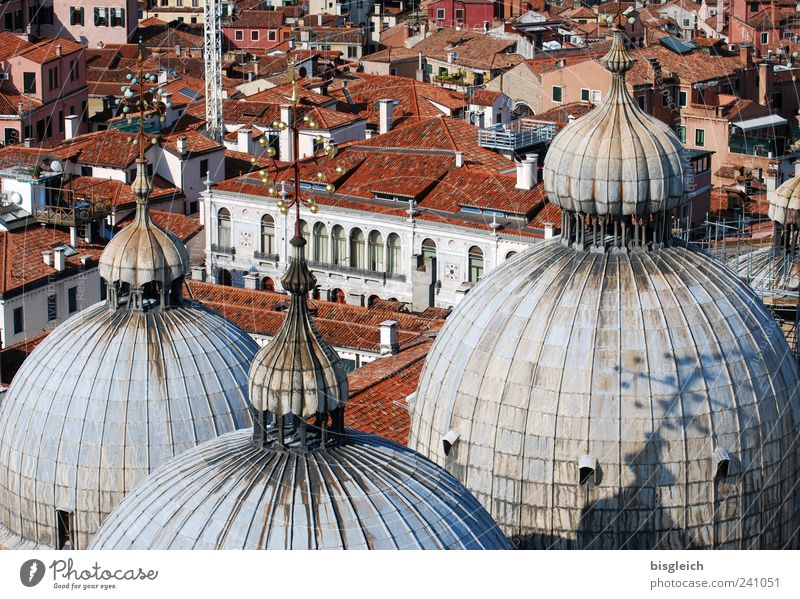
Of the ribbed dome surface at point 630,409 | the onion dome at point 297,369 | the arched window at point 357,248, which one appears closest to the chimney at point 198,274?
the arched window at point 357,248

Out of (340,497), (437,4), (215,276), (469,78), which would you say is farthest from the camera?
(437,4)

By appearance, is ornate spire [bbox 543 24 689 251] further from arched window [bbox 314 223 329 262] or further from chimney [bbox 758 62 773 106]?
chimney [bbox 758 62 773 106]

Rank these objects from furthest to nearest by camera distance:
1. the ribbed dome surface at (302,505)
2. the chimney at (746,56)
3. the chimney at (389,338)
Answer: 1. the chimney at (746,56)
2. the chimney at (389,338)
3. the ribbed dome surface at (302,505)

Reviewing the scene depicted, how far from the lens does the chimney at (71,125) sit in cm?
10369

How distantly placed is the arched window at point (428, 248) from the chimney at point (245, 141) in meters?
17.2

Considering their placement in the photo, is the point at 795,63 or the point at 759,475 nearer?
the point at 759,475

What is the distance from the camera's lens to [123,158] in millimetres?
89250

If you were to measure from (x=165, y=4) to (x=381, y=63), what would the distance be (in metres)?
27.8

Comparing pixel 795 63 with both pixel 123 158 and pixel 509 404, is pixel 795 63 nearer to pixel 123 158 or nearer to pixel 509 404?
pixel 123 158

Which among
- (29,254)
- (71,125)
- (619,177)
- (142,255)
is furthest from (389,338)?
(71,125)

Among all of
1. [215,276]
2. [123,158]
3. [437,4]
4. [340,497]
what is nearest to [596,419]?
[340,497]

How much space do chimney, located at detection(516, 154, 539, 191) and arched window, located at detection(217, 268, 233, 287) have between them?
10.4m

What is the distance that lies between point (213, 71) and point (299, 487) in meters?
66.2
